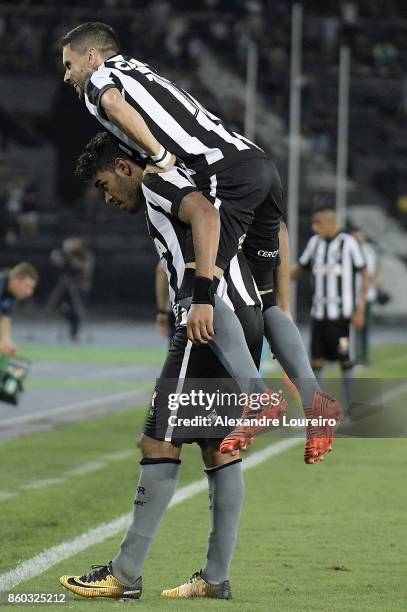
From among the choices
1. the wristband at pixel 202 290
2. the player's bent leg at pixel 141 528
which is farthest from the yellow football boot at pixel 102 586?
the wristband at pixel 202 290

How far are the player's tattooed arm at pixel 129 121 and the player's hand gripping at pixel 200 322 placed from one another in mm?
540

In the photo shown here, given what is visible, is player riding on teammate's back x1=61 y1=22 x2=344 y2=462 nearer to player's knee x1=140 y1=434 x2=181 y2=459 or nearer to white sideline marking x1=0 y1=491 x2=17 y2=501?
player's knee x1=140 y1=434 x2=181 y2=459

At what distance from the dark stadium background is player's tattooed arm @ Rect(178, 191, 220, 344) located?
3463cm

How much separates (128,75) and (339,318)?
33.1ft

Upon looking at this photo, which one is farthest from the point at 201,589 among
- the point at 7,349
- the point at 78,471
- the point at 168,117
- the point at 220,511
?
the point at 7,349

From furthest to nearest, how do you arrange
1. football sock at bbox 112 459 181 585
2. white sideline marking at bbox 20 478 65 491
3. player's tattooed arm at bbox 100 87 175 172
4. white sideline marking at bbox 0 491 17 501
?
white sideline marking at bbox 20 478 65 491 < white sideline marking at bbox 0 491 17 501 < football sock at bbox 112 459 181 585 < player's tattooed arm at bbox 100 87 175 172

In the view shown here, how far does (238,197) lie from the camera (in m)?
6.25

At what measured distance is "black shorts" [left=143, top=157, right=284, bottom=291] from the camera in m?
6.04

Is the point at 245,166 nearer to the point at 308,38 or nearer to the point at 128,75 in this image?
the point at 128,75

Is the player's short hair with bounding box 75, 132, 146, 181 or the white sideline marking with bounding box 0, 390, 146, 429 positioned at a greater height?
the player's short hair with bounding box 75, 132, 146, 181

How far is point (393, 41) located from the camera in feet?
146

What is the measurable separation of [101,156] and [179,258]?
50 centimetres

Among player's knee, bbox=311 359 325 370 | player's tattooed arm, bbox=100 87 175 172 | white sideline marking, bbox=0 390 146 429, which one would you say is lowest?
white sideline marking, bbox=0 390 146 429

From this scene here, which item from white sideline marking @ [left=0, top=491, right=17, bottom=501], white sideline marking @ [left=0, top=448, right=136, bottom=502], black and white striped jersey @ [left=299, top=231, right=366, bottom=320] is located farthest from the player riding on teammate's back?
black and white striped jersey @ [left=299, top=231, right=366, bottom=320]
